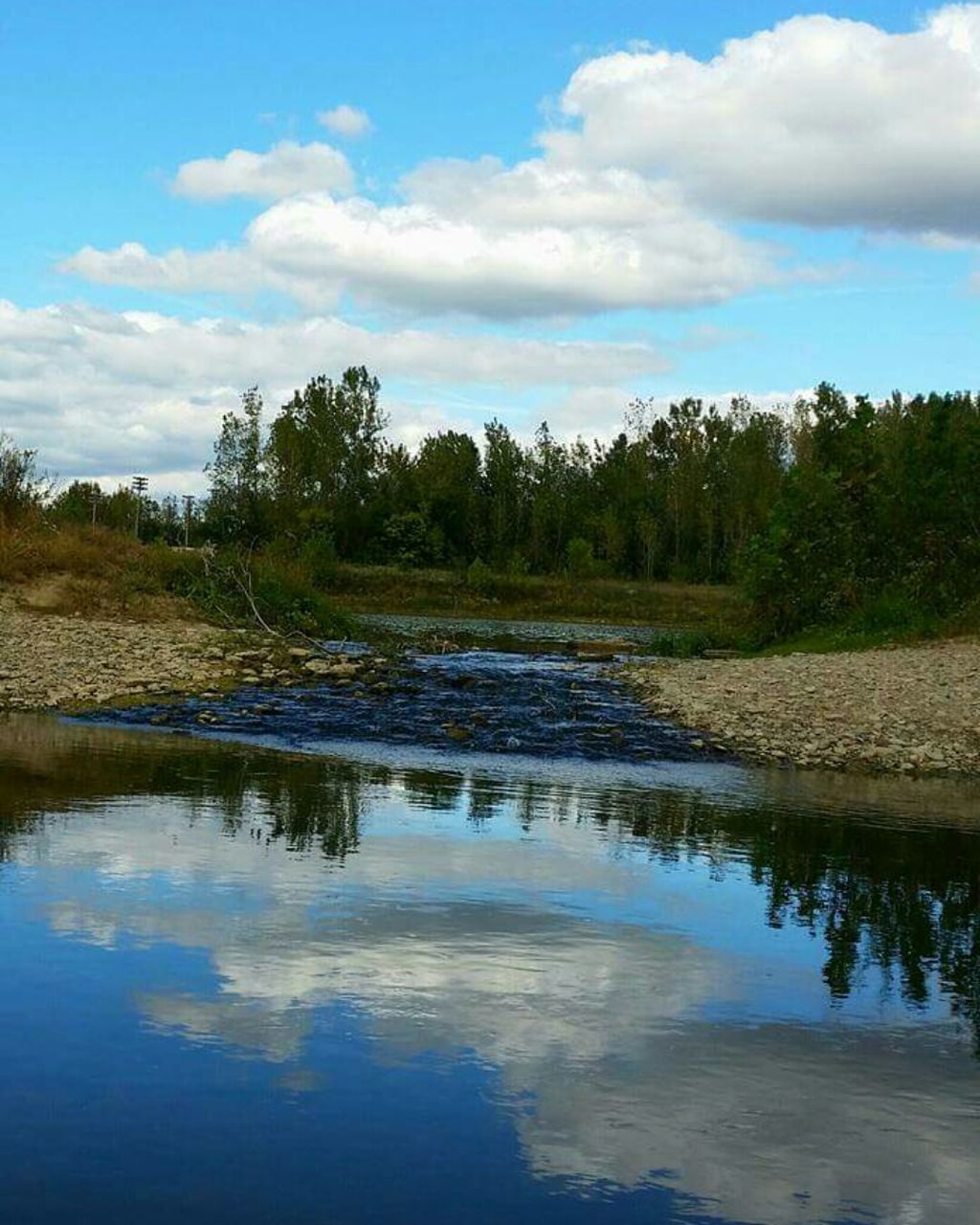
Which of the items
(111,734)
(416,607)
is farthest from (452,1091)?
(416,607)

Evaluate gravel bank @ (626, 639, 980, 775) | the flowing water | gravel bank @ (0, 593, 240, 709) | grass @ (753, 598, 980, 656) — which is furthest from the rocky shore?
grass @ (753, 598, 980, 656)

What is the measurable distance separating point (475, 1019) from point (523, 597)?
271ft

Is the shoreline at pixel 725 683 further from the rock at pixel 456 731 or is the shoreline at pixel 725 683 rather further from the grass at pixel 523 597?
the grass at pixel 523 597

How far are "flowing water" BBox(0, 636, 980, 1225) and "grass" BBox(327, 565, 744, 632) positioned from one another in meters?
65.4

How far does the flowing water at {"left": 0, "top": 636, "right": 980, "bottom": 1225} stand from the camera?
5.91m

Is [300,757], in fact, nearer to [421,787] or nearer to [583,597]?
[421,787]

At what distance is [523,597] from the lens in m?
90.7

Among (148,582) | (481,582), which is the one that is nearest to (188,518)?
(481,582)

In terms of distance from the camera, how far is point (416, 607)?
272ft

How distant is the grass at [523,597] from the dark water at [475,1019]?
217ft

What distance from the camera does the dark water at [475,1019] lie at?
232 inches

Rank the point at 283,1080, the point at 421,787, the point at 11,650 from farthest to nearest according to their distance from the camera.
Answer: the point at 11,650
the point at 421,787
the point at 283,1080

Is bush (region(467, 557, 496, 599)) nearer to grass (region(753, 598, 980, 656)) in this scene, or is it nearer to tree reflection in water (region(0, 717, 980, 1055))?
grass (region(753, 598, 980, 656))

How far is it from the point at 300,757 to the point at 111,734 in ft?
12.3
